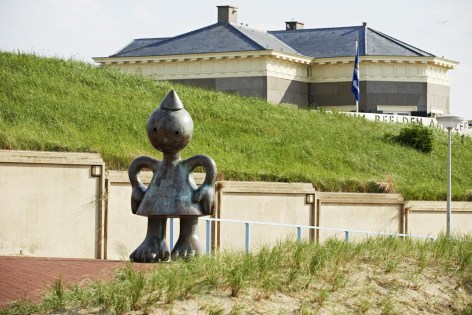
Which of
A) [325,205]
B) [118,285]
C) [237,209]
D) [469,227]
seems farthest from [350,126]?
[118,285]

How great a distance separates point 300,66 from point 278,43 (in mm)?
2387

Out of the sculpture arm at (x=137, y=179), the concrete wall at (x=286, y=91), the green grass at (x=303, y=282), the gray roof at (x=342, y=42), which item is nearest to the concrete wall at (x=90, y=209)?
the sculpture arm at (x=137, y=179)

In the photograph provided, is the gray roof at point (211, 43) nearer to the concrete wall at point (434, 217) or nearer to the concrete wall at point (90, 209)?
the concrete wall at point (434, 217)

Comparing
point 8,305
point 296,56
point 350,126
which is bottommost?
point 8,305

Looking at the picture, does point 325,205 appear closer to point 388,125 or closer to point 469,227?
point 469,227

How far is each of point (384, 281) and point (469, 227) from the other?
61.6ft

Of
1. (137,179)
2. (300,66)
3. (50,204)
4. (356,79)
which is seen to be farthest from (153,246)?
(300,66)

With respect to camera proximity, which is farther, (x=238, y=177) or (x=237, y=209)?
(x=238, y=177)

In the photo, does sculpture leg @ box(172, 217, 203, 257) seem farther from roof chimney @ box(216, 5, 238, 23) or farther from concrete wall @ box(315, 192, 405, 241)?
roof chimney @ box(216, 5, 238, 23)

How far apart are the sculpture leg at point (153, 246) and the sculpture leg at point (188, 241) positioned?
6.7 inches

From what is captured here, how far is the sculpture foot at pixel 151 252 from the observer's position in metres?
14.3

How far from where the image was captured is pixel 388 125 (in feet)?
139

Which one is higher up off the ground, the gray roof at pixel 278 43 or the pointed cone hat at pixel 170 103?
the gray roof at pixel 278 43

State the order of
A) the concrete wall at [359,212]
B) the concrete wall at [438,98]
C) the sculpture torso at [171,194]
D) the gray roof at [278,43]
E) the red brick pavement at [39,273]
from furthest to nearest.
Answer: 1. the concrete wall at [438,98]
2. the gray roof at [278,43]
3. the concrete wall at [359,212]
4. the sculpture torso at [171,194]
5. the red brick pavement at [39,273]
